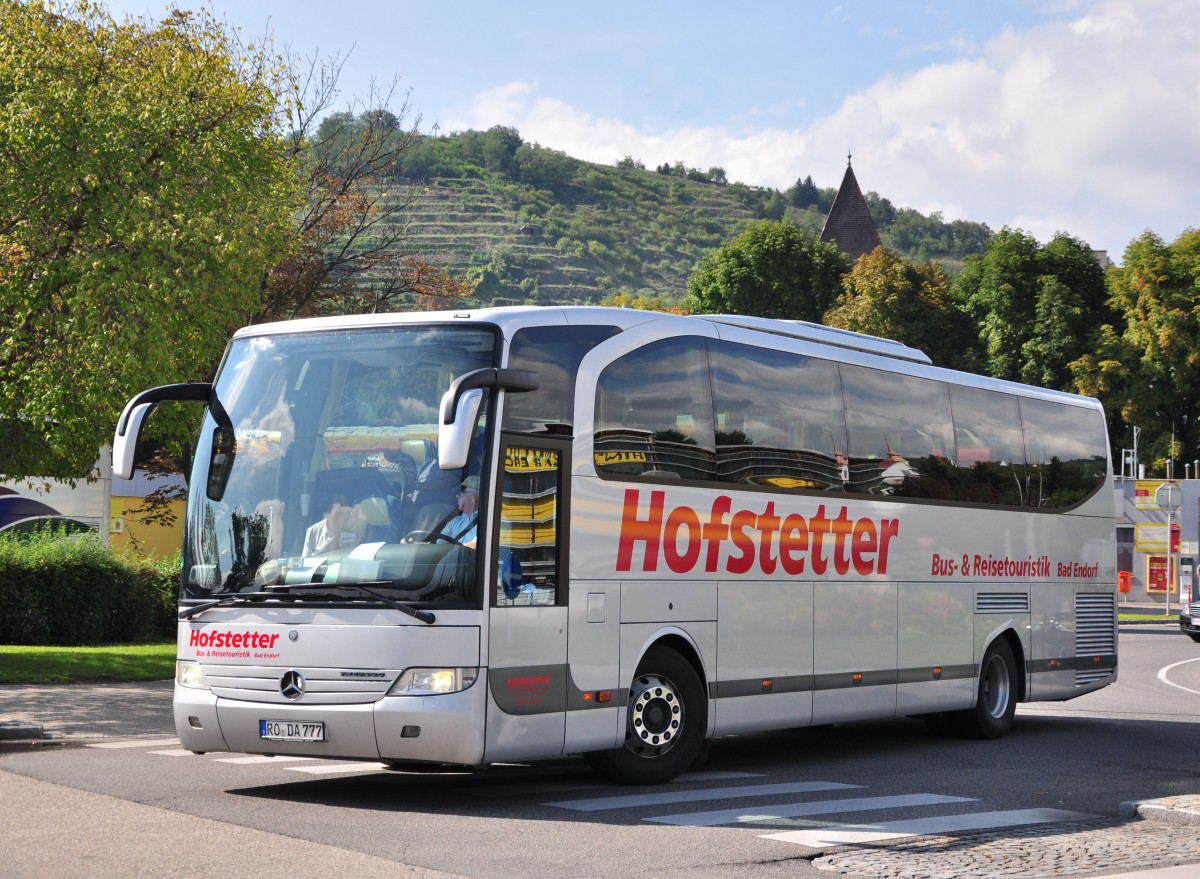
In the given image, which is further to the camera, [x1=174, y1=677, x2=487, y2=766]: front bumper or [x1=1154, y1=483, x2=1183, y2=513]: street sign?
[x1=1154, y1=483, x2=1183, y2=513]: street sign

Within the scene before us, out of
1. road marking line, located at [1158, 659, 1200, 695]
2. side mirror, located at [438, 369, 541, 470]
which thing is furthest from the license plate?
road marking line, located at [1158, 659, 1200, 695]

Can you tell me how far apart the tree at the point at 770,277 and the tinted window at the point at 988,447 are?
195ft

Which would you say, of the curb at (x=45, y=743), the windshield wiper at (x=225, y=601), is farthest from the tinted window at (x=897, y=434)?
the curb at (x=45, y=743)

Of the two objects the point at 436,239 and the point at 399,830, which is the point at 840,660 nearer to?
the point at 399,830

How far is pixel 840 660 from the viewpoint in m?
14.6

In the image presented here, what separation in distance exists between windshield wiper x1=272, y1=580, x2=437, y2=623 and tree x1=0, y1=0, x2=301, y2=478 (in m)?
10.7

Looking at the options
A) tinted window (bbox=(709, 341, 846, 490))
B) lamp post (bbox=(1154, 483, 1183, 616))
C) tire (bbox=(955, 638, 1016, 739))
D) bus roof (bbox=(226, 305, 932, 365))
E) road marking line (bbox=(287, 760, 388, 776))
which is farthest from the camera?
lamp post (bbox=(1154, 483, 1183, 616))

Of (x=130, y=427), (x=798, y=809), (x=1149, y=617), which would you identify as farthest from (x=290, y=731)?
(x=1149, y=617)

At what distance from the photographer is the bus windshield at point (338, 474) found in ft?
35.0

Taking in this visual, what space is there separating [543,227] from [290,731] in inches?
6029

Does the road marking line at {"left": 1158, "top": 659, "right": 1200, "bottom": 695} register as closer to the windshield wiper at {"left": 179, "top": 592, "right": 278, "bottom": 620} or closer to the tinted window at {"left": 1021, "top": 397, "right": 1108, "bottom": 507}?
the tinted window at {"left": 1021, "top": 397, "right": 1108, "bottom": 507}

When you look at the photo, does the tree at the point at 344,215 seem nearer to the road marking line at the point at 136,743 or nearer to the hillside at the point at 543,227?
the road marking line at the point at 136,743

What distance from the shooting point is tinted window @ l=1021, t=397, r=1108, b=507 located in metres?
18.2

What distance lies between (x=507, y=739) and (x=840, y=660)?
4788 millimetres
